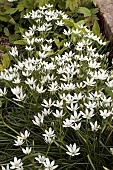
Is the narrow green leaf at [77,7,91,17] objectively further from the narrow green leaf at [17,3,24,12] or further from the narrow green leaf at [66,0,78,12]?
the narrow green leaf at [17,3,24,12]

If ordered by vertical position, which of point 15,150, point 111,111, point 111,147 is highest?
point 111,111

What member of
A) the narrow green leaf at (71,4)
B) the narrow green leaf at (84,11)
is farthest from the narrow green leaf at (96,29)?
the narrow green leaf at (71,4)

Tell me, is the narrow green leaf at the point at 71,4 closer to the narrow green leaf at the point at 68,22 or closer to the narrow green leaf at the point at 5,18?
the narrow green leaf at the point at 68,22

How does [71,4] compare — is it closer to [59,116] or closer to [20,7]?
[20,7]

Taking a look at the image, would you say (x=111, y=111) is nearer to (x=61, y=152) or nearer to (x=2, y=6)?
(x=61, y=152)

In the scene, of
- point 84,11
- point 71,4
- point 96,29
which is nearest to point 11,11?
point 71,4

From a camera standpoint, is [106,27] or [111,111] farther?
[106,27]

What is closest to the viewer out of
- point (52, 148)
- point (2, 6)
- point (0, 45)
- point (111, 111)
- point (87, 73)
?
point (111, 111)

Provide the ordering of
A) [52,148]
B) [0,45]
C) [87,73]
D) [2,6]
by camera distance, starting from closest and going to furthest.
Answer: [52,148] < [87,73] < [0,45] < [2,6]

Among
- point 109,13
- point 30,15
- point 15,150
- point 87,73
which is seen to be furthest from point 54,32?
point 15,150
